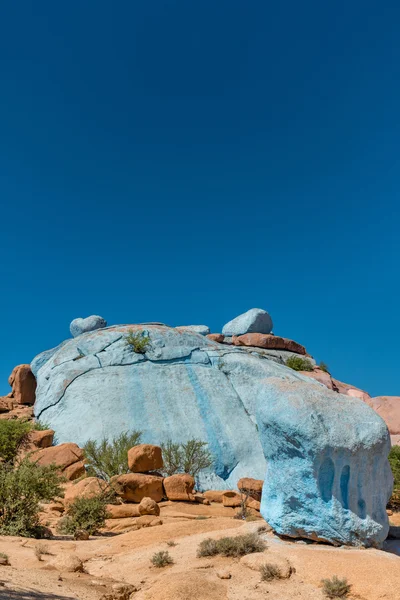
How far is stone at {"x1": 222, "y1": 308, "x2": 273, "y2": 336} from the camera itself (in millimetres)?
28469

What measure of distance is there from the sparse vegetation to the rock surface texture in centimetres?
52

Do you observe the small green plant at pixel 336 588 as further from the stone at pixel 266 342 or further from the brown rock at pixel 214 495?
the stone at pixel 266 342

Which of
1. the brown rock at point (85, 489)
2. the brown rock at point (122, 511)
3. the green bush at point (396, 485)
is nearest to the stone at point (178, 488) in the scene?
the brown rock at point (122, 511)

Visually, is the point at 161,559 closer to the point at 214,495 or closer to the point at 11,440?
the point at 214,495

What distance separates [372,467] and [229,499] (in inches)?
235

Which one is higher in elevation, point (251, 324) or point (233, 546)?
point (251, 324)

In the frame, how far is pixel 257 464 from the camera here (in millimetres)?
14234

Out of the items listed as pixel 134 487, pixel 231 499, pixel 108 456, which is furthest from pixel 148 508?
pixel 108 456

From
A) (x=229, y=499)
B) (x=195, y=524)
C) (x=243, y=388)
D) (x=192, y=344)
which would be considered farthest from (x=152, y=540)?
(x=192, y=344)

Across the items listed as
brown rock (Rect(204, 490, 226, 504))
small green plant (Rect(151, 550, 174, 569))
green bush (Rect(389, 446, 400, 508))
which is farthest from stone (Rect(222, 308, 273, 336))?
small green plant (Rect(151, 550, 174, 569))

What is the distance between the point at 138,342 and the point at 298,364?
33.6ft

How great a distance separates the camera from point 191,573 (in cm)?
532

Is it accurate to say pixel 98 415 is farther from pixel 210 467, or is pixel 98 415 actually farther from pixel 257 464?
pixel 257 464

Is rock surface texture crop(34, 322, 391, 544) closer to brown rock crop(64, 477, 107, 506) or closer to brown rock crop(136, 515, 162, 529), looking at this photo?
brown rock crop(64, 477, 107, 506)
